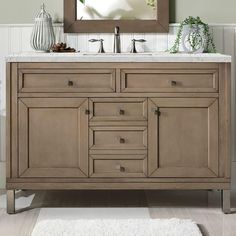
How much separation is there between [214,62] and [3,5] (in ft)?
4.51

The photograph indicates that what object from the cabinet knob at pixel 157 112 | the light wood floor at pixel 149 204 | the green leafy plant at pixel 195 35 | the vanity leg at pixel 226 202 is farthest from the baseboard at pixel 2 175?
the vanity leg at pixel 226 202

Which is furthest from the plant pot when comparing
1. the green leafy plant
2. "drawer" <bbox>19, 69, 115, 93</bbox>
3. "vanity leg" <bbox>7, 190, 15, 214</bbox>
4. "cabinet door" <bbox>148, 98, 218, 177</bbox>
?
"vanity leg" <bbox>7, 190, 15, 214</bbox>

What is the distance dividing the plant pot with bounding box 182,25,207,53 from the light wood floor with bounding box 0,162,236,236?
83 cm

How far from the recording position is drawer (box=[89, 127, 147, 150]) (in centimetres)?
341

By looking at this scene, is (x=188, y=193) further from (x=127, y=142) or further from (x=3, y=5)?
(x=3, y=5)

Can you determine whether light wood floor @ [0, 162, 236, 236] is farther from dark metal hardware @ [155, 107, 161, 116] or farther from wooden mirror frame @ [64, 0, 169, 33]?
wooden mirror frame @ [64, 0, 169, 33]

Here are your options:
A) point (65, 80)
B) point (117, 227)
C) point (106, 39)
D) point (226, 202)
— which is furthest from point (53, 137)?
point (226, 202)

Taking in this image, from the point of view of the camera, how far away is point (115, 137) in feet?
11.2

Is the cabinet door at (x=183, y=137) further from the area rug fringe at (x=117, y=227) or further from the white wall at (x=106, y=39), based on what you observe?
the white wall at (x=106, y=39)

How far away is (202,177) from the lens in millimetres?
3420

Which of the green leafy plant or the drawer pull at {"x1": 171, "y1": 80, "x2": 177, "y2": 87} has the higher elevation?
the green leafy plant

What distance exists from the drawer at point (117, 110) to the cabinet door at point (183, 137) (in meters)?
0.05

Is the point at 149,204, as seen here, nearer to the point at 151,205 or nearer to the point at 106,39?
the point at 151,205

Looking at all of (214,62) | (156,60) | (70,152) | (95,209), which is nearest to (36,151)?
(70,152)
